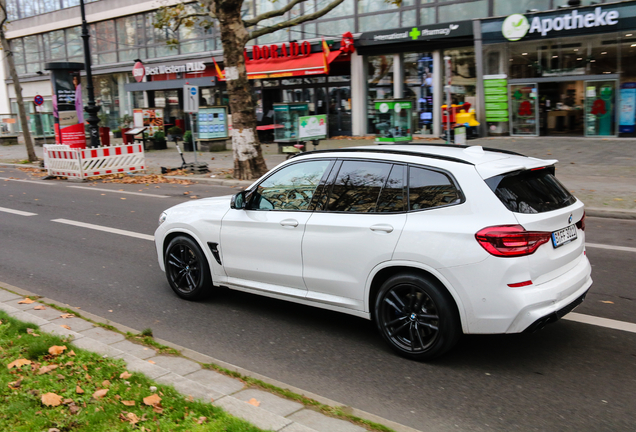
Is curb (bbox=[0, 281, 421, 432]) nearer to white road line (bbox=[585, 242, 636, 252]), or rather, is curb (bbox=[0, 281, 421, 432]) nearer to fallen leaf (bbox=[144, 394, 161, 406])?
fallen leaf (bbox=[144, 394, 161, 406])

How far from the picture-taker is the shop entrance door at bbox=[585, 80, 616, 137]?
21.2 m

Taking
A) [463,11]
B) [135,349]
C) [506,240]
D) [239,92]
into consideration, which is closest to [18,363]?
[135,349]

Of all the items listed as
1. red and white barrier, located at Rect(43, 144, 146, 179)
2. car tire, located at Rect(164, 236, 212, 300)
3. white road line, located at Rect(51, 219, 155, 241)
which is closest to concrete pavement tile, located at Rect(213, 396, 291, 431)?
car tire, located at Rect(164, 236, 212, 300)

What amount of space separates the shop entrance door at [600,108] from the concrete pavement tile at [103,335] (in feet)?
68.6

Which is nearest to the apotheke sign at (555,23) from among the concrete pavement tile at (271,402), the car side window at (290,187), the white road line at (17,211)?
the white road line at (17,211)

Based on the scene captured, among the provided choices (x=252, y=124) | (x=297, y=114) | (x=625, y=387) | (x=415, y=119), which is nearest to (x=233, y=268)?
(x=625, y=387)

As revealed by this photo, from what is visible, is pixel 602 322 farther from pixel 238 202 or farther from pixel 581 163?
pixel 581 163

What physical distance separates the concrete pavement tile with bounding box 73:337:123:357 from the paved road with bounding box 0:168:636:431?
2.43 feet

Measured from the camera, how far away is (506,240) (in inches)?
160

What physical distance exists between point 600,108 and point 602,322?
61.1 feet

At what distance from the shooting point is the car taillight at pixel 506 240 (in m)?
4.06

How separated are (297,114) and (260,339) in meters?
18.5

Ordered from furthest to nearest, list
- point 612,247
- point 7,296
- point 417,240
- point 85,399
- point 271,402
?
1. point 612,247
2. point 7,296
3. point 417,240
4. point 271,402
5. point 85,399

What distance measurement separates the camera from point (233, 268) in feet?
18.7
